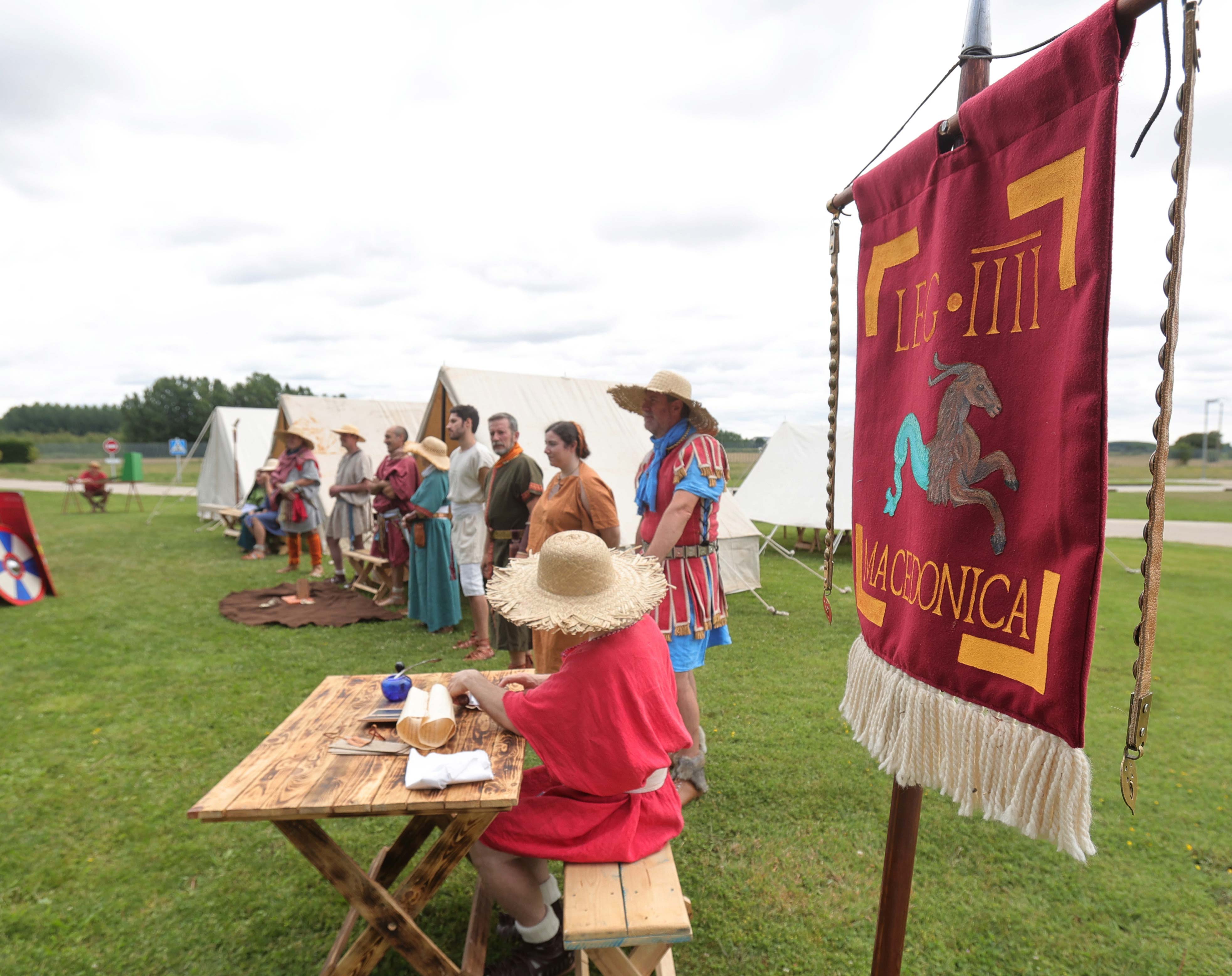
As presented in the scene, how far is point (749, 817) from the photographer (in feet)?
9.71

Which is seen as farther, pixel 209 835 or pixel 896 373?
pixel 209 835

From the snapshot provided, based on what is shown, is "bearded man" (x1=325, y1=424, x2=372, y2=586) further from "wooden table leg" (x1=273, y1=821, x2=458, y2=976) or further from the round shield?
"wooden table leg" (x1=273, y1=821, x2=458, y2=976)

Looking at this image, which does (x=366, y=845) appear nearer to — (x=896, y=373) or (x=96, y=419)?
(x=896, y=373)

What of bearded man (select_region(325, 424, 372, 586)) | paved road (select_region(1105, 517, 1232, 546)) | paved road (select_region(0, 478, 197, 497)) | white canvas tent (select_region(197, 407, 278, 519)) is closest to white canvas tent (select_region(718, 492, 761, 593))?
bearded man (select_region(325, 424, 372, 586))

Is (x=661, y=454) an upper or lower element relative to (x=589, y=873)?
upper

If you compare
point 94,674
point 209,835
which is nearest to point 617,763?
point 209,835

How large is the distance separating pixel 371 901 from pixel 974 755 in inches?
62.6

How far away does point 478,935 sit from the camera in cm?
212

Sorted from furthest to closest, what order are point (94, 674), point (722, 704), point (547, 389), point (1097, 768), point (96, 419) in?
point (96, 419) < point (547, 389) < point (94, 674) < point (722, 704) < point (1097, 768)

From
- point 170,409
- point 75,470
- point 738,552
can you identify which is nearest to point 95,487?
point 738,552

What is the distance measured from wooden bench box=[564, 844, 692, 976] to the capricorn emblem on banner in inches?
43.7

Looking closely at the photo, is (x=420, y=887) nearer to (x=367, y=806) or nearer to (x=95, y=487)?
(x=367, y=806)

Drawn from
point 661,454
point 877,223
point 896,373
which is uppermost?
point 877,223

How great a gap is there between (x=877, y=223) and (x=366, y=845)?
287cm
